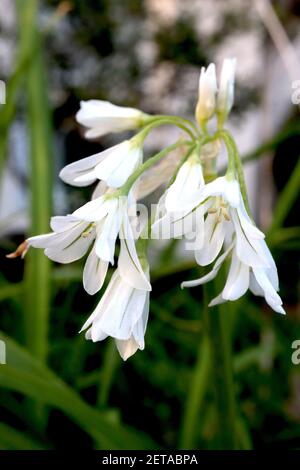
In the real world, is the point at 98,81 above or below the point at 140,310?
above

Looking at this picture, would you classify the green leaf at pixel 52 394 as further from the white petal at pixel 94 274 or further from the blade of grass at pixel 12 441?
the white petal at pixel 94 274

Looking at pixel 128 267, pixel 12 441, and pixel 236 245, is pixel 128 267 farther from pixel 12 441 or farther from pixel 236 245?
pixel 12 441

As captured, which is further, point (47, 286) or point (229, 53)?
point (229, 53)

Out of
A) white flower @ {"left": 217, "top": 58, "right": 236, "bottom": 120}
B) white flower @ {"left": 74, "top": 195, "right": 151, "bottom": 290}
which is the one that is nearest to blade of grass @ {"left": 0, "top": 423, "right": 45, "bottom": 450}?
white flower @ {"left": 74, "top": 195, "right": 151, "bottom": 290}

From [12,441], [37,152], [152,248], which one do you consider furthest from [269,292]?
[152,248]

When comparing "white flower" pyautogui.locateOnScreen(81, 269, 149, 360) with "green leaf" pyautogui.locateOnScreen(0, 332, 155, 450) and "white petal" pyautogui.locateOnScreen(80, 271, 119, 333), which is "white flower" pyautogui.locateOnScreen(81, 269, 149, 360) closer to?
"white petal" pyautogui.locateOnScreen(80, 271, 119, 333)

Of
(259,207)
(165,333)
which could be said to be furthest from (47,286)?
(259,207)


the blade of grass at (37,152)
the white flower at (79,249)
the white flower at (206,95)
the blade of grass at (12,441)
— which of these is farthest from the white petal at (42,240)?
the blade of grass at (37,152)
